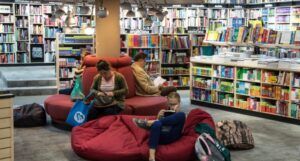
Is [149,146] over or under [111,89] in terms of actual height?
under

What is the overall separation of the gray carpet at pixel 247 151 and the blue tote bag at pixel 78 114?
305 millimetres

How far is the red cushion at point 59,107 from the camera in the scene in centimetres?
715

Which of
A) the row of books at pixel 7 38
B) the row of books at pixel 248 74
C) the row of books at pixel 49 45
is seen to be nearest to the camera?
the row of books at pixel 248 74

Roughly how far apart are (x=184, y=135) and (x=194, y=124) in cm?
25

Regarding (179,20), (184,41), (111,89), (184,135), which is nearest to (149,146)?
(184,135)

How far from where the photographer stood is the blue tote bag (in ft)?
21.9

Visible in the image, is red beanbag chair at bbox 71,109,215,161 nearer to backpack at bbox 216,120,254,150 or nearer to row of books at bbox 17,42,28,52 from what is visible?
backpack at bbox 216,120,254,150

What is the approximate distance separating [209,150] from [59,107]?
299 cm

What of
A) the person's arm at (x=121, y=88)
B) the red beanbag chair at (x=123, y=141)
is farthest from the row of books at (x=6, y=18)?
the red beanbag chair at (x=123, y=141)

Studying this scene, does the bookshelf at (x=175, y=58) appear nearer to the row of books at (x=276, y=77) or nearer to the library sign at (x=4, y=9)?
the row of books at (x=276, y=77)

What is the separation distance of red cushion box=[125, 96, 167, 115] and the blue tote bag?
0.77m

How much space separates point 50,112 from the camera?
7.50 metres

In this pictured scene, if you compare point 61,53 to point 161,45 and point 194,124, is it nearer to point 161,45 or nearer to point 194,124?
point 161,45

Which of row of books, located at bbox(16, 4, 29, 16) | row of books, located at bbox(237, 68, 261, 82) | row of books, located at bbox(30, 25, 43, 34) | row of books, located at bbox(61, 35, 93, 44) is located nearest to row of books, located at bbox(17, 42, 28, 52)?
row of books, located at bbox(30, 25, 43, 34)
